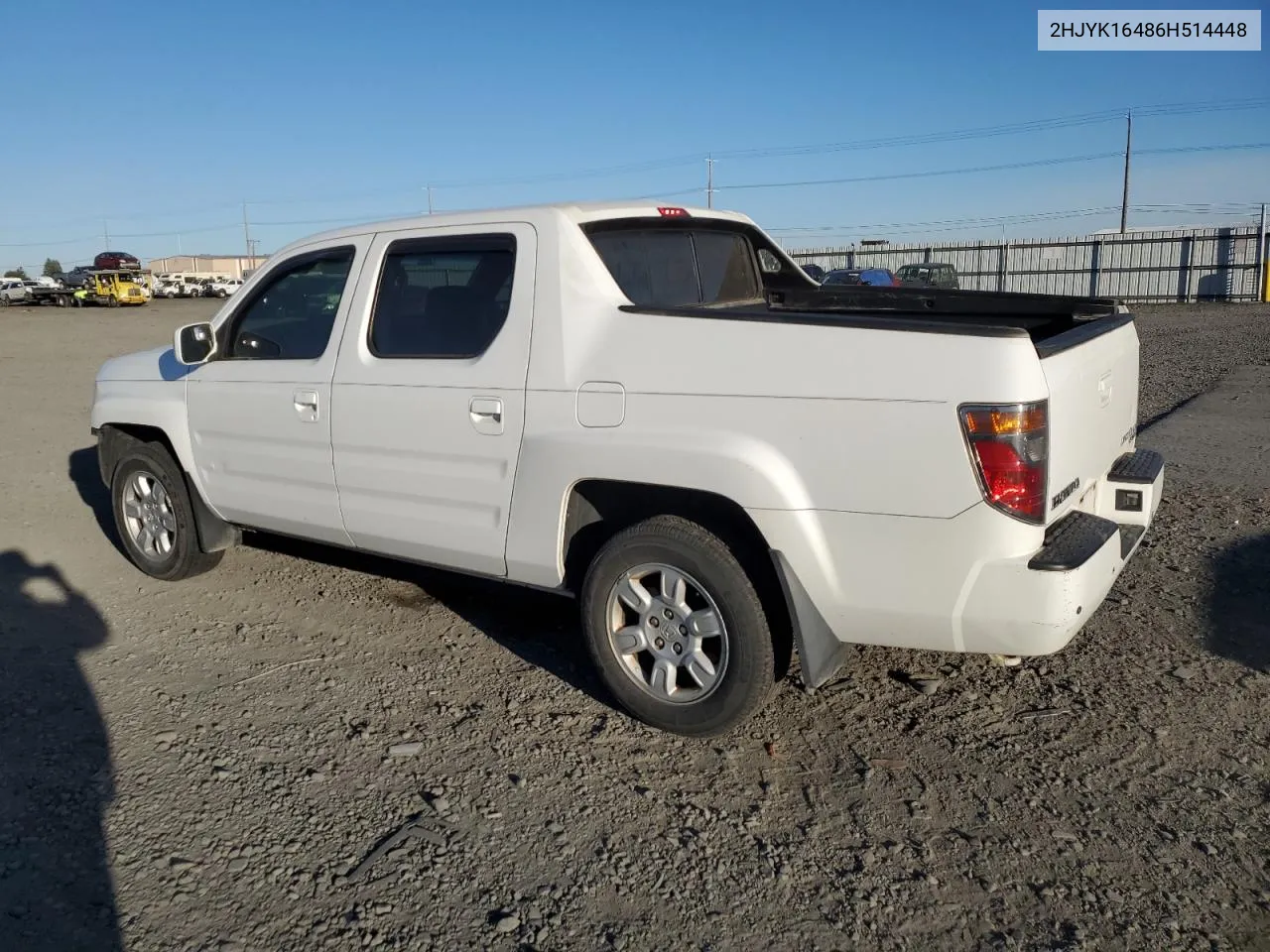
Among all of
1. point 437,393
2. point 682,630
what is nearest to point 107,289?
point 437,393

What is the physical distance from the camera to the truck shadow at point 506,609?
15.1 feet

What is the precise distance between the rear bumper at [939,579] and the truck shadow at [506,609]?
1160 mm

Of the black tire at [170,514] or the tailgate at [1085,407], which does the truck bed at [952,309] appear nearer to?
the tailgate at [1085,407]

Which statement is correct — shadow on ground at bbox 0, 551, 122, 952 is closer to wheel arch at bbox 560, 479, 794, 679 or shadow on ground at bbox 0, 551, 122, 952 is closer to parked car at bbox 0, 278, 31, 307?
wheel arch at bbox 560, 479, 794, 679

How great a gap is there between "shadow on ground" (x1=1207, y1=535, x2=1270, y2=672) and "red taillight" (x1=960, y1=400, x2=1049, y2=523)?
1933 mm

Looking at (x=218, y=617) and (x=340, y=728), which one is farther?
(x=218, y=617)

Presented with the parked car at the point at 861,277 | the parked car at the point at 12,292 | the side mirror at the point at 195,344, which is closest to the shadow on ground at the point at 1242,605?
the side mirror at the point at 195,344

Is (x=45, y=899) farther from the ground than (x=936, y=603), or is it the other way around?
(x=936, y=603)

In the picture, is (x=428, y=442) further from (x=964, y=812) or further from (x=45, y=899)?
(x=964, y=812)

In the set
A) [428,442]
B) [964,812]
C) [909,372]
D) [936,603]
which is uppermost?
[909,372]

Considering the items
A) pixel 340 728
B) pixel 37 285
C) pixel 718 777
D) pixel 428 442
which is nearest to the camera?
pixel 718 777

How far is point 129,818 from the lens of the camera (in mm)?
3391

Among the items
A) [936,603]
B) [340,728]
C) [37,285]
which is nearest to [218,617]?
[340,728]

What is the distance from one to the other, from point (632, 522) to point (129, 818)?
6.59 ft
